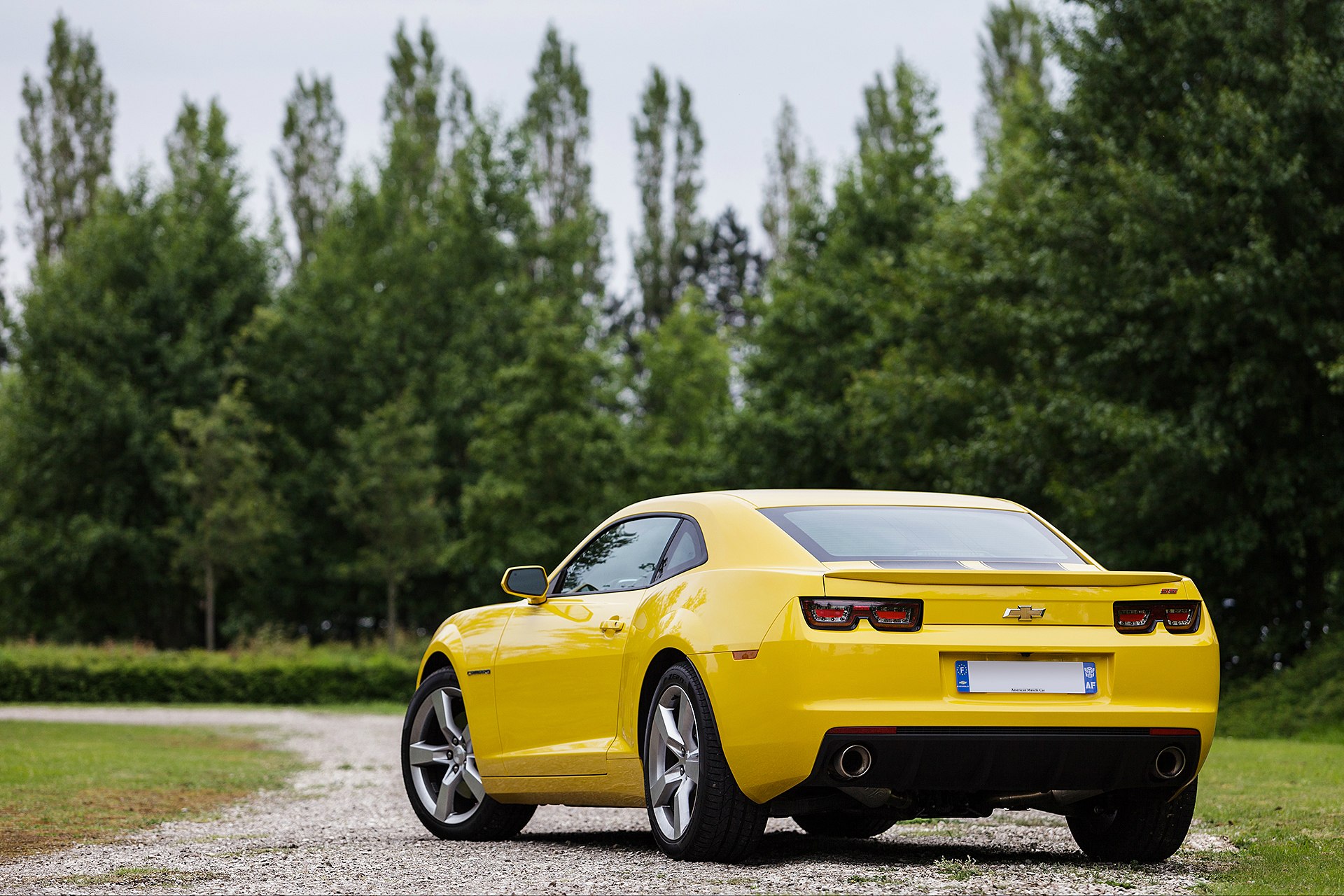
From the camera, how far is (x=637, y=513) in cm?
734

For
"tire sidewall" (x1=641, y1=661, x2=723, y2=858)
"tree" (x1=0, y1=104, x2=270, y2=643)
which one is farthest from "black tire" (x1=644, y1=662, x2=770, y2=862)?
"tree" (x1=0, y1=104, x2=270, y2=643)

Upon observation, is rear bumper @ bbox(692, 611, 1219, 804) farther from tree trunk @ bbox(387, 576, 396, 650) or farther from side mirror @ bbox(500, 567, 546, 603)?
tree trunk @ bbox(387, 576, 396, 650)

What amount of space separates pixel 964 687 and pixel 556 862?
75.6 inches

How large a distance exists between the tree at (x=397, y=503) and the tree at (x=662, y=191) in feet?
75.9

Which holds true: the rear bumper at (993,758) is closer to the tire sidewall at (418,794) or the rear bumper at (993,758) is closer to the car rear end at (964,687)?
the car rear end at (964,687)

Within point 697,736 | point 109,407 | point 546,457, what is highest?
point 109,407

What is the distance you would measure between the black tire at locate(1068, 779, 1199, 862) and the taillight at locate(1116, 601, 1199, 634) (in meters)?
0.64

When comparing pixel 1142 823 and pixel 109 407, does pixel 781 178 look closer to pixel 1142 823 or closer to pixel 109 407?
pixel 109 407

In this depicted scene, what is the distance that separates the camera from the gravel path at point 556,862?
5.67 metres

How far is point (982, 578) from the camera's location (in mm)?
5773

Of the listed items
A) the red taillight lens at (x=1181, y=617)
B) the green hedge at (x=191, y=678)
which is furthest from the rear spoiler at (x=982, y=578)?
the green hedge at (x=191, y=678)

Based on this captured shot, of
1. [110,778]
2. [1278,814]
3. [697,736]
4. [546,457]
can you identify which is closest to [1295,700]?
[1278,814]

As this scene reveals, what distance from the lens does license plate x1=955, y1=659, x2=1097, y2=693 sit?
5.73 m

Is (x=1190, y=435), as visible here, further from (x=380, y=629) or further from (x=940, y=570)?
(x=380, y=629)
